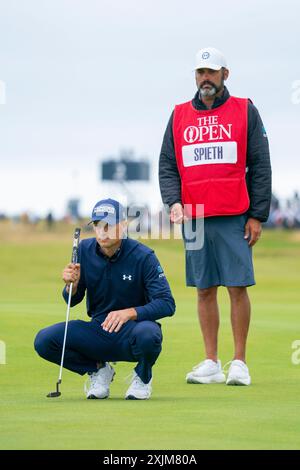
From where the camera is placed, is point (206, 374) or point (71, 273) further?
point (206, 374)

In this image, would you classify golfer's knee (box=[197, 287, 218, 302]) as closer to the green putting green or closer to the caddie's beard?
the green putting green

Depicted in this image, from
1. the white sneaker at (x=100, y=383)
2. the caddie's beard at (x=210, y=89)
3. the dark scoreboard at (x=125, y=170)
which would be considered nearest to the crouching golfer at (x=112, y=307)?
the white sneaker at (x=100, y=383)

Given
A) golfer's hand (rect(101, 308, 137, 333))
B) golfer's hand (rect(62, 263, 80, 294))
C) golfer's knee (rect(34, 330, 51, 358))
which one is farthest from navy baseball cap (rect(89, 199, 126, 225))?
golfer's knee (rect(34, 330, 51, 358))

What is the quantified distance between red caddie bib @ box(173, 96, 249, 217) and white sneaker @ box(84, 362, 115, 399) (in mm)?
1702

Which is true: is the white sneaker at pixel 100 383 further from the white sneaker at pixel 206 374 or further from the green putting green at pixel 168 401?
the white sneaker at pixel 206 374

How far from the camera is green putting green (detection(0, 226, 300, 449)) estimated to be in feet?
24.8

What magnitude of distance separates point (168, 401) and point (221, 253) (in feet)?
6.52

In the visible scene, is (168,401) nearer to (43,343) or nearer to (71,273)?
(43,343)

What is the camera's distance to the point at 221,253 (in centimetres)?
1112

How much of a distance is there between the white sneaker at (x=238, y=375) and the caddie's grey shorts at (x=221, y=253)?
2.14 ft

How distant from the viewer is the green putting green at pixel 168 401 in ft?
24.8

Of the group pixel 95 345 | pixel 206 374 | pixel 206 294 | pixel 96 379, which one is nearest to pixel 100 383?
pixel 96 379

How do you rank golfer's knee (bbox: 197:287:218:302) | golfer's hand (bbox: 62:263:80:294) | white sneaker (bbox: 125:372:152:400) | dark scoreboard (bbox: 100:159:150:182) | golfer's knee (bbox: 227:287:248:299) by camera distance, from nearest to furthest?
white sneaker (bbox: 125:372:152:400), golfer's hand (bbox: 62:263:80:294), golfer's knee (bbox: 227:287:248:299), golfer's knee (bbox: 197:287:218:302), dark scoreboard (bbox: 100:159:150:182)

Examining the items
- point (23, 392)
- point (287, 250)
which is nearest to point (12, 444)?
point (23, 392)
